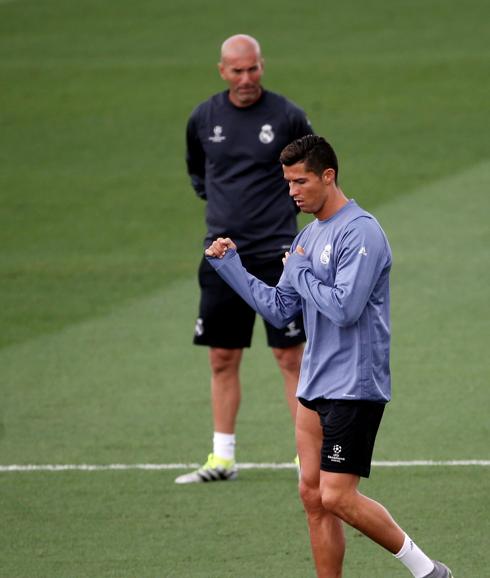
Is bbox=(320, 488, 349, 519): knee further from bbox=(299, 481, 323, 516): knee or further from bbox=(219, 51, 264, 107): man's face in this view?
bbox=(219, 51, 264, 107): man's face

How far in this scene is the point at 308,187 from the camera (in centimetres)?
692

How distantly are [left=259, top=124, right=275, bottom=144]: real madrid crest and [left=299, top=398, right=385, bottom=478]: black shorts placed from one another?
9.89 ft

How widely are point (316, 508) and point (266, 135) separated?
10.6 ft

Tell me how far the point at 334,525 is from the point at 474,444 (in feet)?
10.0

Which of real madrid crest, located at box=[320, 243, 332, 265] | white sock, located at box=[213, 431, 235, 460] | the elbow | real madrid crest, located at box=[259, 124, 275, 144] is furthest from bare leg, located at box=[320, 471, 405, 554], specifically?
real madrid crest, located at box=[259, 124, 275, 144]

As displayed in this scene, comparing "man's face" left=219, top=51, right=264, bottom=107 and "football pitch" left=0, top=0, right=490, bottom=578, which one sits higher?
"man's face" left=219, top=51, right=264, bottom=107

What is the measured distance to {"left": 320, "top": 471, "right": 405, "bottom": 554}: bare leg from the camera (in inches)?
272

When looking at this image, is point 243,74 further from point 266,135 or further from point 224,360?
point 224,360

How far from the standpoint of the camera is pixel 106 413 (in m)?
10.9

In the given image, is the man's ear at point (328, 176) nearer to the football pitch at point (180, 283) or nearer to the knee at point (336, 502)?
the knee at point (336, 502)

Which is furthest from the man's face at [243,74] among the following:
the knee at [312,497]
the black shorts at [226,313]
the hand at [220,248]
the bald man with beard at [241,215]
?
the knee at [312,497]

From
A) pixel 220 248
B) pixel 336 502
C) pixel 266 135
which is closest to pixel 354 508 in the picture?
pixel 336 502

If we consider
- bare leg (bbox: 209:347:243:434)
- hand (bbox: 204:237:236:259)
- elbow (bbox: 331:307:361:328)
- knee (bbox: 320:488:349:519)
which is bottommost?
bare leg (bbox: 209:347:243:434)

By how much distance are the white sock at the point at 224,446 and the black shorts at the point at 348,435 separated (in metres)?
2.59
